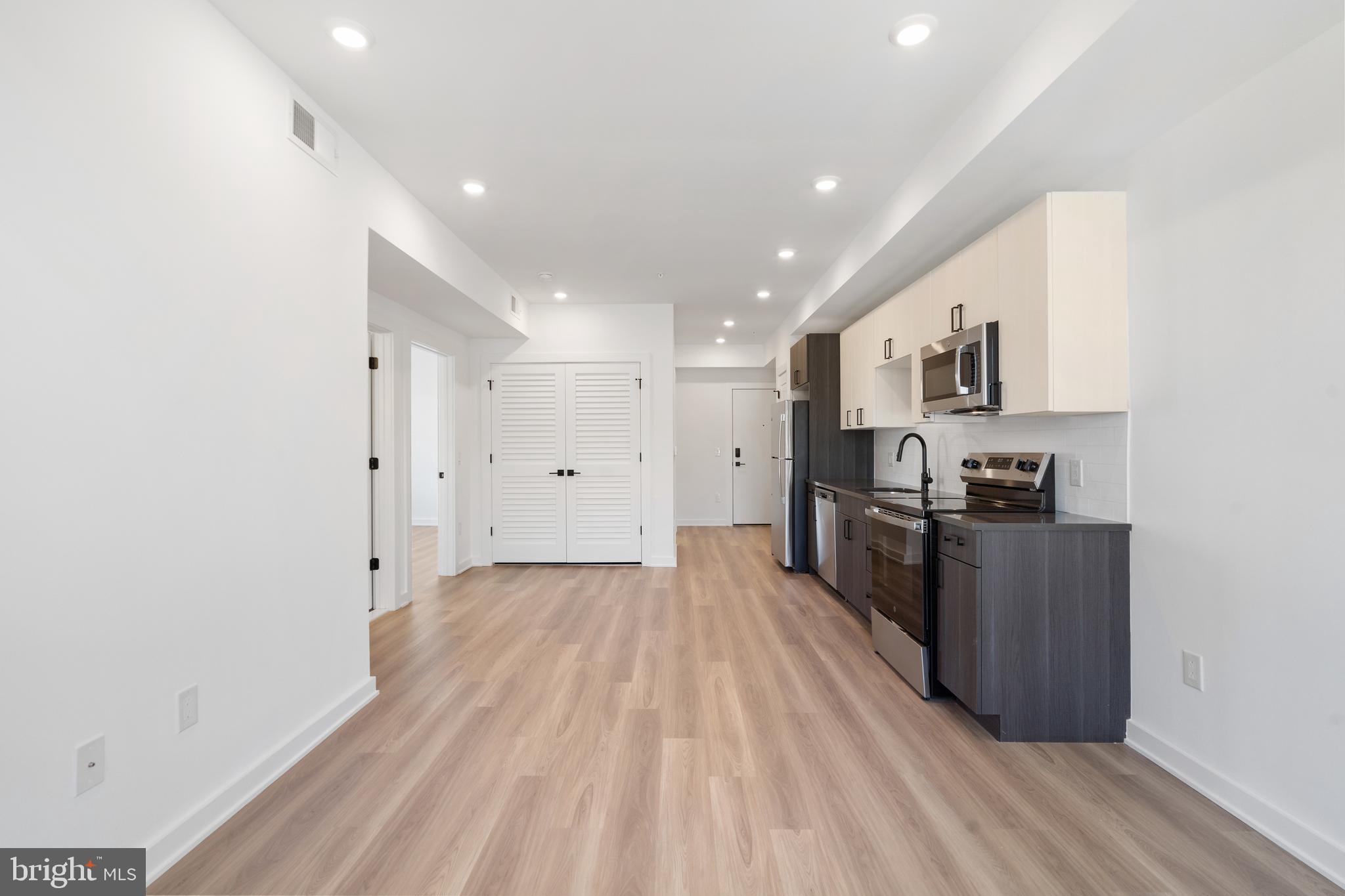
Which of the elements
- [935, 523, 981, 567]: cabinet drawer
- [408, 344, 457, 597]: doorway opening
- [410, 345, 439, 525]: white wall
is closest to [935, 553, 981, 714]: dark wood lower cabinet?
[935, 523, 981, 567]: cabinet drawer

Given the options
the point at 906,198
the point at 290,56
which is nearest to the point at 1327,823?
the point at 906,198

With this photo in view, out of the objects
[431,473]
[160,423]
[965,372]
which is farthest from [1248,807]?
[431,473]

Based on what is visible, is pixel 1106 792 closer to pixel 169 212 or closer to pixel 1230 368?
pixel 1230 368

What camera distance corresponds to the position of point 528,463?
5836 mm

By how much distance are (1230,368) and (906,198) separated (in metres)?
1.64

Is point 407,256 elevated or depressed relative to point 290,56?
depressed

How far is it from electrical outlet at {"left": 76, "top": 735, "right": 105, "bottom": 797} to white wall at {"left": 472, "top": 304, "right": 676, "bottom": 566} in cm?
435

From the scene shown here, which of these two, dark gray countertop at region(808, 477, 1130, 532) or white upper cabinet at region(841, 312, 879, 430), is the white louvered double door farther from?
dark gray countertop at region(808, 477, 1130, 532)

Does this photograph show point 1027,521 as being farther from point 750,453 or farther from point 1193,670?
point 750,453

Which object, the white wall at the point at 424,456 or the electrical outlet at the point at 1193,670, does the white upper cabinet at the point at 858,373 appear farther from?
the white wall at the point at 424,456

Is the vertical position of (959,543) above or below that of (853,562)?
above

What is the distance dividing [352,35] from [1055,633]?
11.1 feet

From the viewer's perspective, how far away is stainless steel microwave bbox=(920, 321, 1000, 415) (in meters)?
2.80

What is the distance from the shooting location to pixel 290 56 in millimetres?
2139
